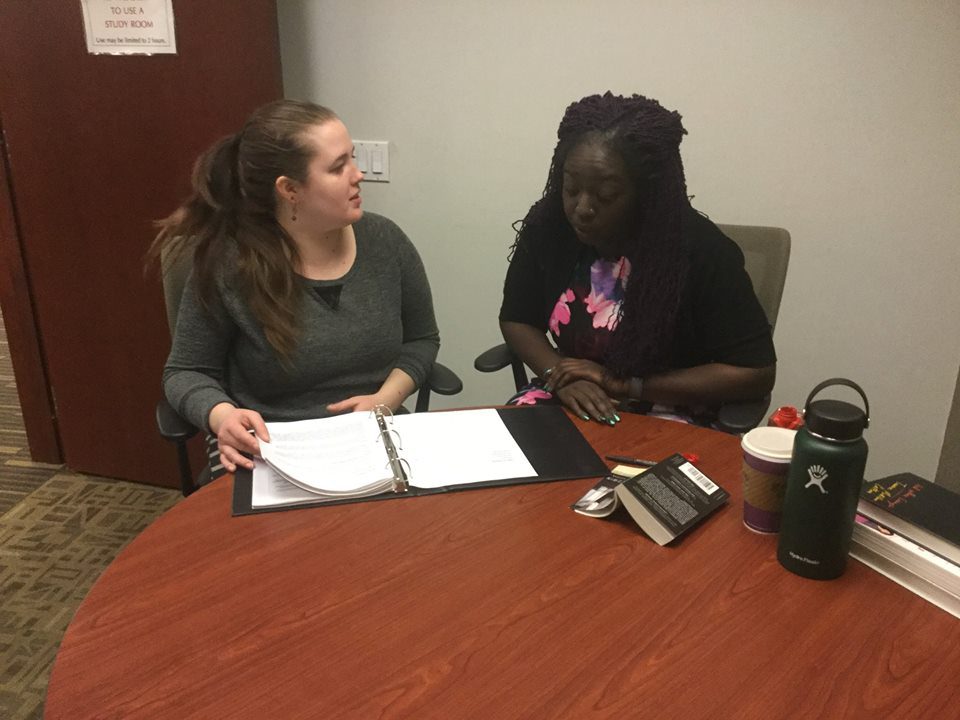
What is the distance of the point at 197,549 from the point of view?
1.02 metres

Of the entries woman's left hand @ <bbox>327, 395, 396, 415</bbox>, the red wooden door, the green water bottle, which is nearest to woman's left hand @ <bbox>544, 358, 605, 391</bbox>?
woman's left hand @ <bbox>327, 395, 396, 415</bbox>

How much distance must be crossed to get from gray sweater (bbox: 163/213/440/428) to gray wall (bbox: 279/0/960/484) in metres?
0.75

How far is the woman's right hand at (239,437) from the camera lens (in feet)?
4.03

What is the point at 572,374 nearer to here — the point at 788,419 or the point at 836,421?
the point at 788,419

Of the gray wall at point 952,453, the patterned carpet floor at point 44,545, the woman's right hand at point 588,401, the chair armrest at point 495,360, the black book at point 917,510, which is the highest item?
the black book at point 917,510

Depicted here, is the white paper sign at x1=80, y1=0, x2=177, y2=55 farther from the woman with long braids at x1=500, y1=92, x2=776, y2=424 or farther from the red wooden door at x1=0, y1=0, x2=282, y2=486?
the woman with long braids at x1=500, y1=92, x2=776, y2=424

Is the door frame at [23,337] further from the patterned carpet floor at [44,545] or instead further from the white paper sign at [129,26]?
the white paper sign at [129,26]

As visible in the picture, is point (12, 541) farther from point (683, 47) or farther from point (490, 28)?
point (683, 47)

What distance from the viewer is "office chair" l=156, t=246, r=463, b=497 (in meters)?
1.48

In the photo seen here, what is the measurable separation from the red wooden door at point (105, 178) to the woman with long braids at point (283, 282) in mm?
686

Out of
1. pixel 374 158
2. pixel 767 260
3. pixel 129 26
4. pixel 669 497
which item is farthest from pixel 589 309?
pixel 129 26

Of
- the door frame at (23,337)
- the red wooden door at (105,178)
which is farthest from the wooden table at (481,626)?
the door frame at (23,337)

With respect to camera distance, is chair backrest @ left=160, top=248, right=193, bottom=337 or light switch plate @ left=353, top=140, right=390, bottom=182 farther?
light switch plate @ left=353, top=140, right=390, bottom=182

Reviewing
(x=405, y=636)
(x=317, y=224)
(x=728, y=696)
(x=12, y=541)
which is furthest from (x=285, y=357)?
(x=12, y=541)
